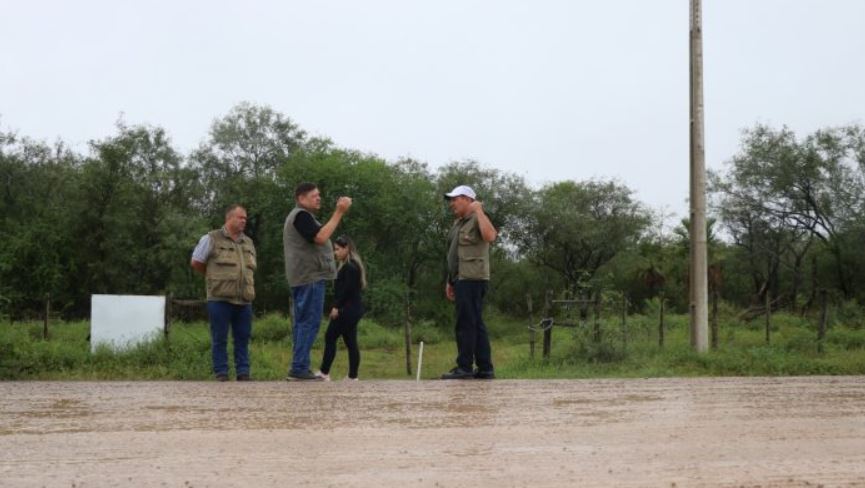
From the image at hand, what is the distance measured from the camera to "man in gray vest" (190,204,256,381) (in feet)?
23.1

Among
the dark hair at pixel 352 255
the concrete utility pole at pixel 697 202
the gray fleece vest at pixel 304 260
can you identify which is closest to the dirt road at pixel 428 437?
the gray fleece vest at pixel 304 260

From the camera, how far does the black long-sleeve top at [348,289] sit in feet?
25.5

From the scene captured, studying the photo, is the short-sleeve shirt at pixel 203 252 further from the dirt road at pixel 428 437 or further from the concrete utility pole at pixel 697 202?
the concrete utility pole at pixel 697 202

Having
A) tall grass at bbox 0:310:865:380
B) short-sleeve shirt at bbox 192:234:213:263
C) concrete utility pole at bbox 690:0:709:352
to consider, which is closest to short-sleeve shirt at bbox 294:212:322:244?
short-sleeve shirt at bbox 192:234:213:263

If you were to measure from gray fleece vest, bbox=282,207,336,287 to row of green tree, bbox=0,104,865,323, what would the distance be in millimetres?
30571

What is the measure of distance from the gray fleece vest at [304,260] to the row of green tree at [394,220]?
3057 centimetres

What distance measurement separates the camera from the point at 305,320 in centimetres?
680

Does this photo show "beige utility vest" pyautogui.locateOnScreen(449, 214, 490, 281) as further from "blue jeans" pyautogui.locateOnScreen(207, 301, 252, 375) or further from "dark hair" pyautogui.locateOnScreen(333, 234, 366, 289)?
"blue jeans" pyautogui.locateOnScreen(207, 301, 252, 375)

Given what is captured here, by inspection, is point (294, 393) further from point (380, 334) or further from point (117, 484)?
point (380, 334)

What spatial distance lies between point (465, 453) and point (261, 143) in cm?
4983

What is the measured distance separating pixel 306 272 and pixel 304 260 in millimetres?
103

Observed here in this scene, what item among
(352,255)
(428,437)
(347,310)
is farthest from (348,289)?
(428,437)

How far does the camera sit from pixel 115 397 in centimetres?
476

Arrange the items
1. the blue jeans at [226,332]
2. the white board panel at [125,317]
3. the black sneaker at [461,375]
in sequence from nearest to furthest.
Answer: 1. the black sneaker at [461,375]
2. the blue jeans at [226,332]
3. the white board panel at [125,317]
